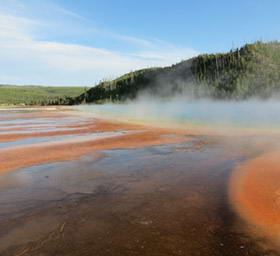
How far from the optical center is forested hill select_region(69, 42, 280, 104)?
72.1 metres

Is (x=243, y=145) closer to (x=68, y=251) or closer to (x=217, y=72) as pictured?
(x=68, y=251)

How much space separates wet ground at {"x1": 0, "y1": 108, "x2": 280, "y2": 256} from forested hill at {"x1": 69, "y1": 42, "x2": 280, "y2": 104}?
6449cm

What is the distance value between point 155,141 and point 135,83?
10975 cm

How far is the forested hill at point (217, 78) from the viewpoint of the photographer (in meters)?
72.1

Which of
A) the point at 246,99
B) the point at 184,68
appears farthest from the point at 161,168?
the point at 184,68

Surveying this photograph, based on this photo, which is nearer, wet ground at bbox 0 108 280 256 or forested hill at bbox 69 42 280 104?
wet ground at bbox 0 108 280 256

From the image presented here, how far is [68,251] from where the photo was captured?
Result: 175 inches

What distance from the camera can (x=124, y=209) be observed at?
20.2ft

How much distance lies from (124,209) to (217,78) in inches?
3375

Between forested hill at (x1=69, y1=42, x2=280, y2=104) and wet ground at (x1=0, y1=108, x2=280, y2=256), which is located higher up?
forested hill at (x1=69, y1=42, x2=280, y2=104)

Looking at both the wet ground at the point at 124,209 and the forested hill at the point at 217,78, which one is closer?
the wet ground at the point at 124,209

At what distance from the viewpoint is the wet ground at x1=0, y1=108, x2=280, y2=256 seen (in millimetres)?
4582

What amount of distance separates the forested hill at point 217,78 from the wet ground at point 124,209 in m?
64.5

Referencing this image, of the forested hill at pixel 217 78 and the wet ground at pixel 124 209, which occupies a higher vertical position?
the forested hill at pixel 217 78
